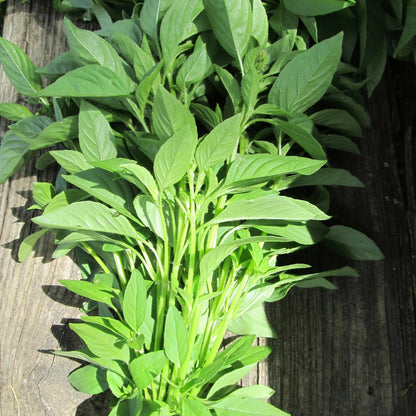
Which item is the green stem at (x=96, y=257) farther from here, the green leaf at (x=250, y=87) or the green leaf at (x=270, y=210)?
the green leaf at (x=250, y=87)

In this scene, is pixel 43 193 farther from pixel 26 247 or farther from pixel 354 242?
pixel 354 242

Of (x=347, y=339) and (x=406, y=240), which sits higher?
(x=406, y=240)

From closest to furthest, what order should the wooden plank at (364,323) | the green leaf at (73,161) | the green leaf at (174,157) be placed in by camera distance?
1. the green leaf at (174,157)
2. the green leaf at (73,161)
3. the wooden plank at (364,323)

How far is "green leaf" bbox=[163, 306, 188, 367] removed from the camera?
59 centimetres

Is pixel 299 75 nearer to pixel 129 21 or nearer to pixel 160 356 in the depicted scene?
pixel 129 21

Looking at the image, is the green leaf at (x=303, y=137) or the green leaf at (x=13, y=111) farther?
the green leaf at (x=13, y=111)

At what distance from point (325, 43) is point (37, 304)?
1.99ft

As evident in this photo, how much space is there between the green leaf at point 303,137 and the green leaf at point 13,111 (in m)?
0.43

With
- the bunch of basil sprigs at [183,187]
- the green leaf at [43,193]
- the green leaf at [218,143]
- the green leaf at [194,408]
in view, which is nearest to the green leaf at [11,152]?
the bunch of basil sprigs at [183,187]

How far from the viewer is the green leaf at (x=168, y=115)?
585mm

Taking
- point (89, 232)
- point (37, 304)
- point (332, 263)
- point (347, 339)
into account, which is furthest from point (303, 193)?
point (37, 304)

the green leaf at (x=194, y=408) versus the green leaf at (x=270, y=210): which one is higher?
the green leaf at (x=270, y=210)

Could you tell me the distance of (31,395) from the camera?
759 mm

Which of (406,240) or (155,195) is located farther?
(406,240)
